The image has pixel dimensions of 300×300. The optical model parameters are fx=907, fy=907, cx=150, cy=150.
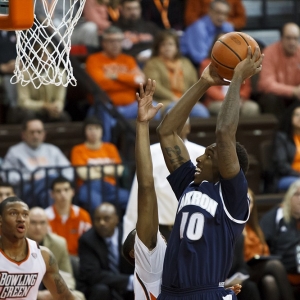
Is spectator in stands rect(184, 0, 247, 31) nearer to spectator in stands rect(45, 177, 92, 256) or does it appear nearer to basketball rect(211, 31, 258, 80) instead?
spectator in stands rect(45, 177, 92, 256)

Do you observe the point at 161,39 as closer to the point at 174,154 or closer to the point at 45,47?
the point at 45,47

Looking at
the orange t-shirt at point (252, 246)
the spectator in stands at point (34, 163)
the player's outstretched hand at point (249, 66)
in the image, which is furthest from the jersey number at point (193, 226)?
the spectator in stands at point (34, 163)

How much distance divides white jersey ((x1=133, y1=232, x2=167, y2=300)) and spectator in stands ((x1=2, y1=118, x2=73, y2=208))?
341cm

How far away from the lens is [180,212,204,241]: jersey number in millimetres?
4562

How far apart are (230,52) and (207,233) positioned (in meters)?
0.98

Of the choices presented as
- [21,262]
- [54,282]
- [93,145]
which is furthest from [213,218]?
[93,145]

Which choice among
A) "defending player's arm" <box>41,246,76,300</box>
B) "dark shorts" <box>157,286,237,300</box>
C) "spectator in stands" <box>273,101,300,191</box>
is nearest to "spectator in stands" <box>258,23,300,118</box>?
"spectator in stands" <box>273,101,300,191</box>

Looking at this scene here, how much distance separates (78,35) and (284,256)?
3987 millimetres

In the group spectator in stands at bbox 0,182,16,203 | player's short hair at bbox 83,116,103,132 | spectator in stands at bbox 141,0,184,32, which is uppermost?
spectator in stands at bbox 141,0,184,32

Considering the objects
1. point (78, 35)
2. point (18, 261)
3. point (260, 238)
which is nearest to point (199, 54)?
point (78, 35)

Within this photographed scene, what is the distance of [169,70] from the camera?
9.91 metres

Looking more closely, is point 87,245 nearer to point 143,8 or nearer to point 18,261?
point 18,261

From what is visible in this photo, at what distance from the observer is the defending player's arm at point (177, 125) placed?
4.98 metres

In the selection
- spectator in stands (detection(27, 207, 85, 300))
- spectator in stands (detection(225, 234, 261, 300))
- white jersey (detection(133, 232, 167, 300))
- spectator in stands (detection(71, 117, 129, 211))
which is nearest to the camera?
white jersey (detection(133, 232, 167, 300))
